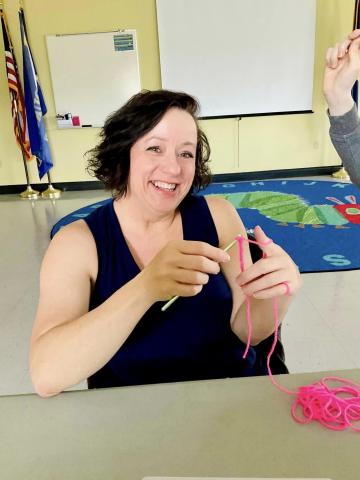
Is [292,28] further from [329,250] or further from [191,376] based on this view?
[191,376]

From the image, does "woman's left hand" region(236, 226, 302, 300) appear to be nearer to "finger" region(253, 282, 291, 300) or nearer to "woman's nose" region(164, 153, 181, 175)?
"finger" region(253, 282, 291, 300)

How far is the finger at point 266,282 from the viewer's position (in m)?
0.85

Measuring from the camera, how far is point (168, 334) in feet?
3.47

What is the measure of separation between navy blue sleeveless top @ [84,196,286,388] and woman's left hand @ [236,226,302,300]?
25 centimetres

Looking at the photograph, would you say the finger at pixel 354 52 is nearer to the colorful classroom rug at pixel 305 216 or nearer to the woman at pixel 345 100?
the woman at pixel 345 100

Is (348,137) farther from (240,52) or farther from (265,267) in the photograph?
(240,52)

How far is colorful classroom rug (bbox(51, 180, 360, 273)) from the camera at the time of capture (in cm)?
322

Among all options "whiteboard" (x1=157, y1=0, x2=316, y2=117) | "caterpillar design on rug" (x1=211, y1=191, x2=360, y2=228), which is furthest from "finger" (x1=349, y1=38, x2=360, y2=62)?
"whiteboard" (x1=157, y1=0, x2=316, y2=117)

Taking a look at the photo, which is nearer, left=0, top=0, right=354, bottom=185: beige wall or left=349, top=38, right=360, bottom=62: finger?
left=349, top=38, right=360, bottom=62: finger

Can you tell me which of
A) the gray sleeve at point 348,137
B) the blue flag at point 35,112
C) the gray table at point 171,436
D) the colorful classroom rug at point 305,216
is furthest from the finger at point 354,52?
the blue flag at point 35,112

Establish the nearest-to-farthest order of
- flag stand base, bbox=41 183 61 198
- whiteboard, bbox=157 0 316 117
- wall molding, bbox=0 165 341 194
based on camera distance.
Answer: whiteboard, bbox=157 0 316 117 < flag stand base, bbox=41 183 61 198 < wall molding, bbox=0 165 341 194

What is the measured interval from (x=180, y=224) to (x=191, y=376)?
0.42 metres

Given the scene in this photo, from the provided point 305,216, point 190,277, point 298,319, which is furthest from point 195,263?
point 305,216

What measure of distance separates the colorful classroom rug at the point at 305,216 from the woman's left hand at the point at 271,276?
2236 mm
